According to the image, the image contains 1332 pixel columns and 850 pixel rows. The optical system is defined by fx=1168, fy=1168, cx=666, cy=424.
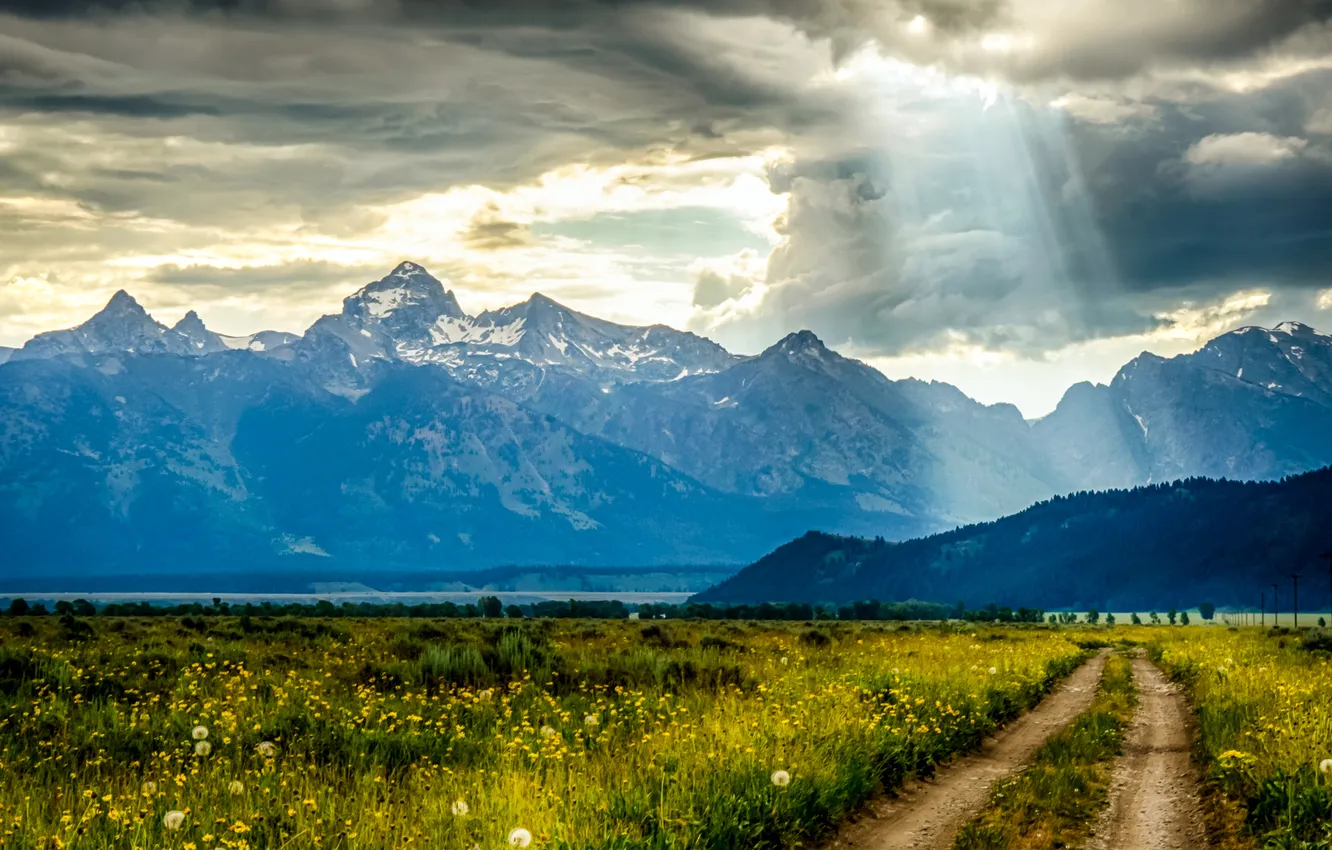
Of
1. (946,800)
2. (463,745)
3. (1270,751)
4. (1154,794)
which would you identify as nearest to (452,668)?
(463,745)

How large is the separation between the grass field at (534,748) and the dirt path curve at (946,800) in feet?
1.27

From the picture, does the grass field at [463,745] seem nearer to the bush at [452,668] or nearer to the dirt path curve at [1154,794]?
the bush at [452,668]

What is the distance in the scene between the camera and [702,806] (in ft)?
42.7

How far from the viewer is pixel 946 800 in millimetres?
16734

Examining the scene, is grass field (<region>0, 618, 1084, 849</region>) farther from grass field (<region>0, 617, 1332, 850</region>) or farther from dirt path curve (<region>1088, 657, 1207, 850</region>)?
dirt path curve (<region>1088, 657, 1207, 850</region>)

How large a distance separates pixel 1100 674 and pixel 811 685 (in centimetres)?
2384

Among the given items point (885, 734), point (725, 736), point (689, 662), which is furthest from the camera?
point (689, 662)

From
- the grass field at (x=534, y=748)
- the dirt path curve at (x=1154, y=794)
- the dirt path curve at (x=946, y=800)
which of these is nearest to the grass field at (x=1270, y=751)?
the grass field at (x=534, y=748)

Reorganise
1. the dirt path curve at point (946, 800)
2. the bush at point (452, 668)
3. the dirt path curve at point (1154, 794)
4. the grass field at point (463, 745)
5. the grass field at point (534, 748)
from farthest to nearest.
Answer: the bush at point (452, 668) → the dirt path curve at point (1154, 794) → the dirt path curve at point (946, 800) → the grass field at point (534, 748) → the grass field at point (463, 745)

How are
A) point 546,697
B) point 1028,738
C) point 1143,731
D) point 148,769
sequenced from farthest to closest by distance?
point 1143,731, point 1028,738, point 546,697, point 148,769

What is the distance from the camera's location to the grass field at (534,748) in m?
12.1

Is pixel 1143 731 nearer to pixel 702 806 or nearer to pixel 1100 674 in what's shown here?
pixel 702 806

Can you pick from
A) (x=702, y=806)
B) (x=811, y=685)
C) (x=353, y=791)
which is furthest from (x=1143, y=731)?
(x=353, y=791)

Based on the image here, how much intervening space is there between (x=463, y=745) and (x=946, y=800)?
6.95 m
